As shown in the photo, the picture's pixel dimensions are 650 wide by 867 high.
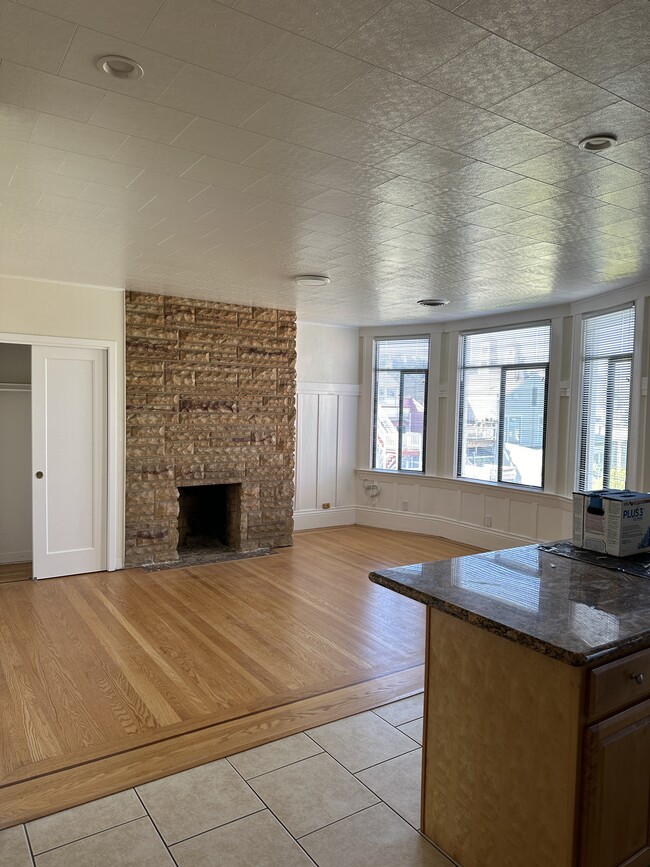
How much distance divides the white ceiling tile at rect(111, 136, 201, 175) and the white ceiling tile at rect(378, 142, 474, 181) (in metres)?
0.83

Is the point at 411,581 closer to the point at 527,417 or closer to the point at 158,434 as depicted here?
the point at 158,434

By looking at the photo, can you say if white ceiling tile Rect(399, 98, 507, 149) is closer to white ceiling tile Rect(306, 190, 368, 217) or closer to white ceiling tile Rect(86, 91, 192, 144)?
white ceiling tile Rect(306, 190, 368, 217)

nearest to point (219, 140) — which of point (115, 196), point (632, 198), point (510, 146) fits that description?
point (115, 196)

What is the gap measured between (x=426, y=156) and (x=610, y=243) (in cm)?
185

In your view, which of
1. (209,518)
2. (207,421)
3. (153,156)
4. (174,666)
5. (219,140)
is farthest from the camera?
(209,518)

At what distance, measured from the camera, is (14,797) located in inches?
95.4

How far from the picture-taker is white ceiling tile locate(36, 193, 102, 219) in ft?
10.3

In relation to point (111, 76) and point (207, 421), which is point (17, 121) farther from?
point (207, 421)

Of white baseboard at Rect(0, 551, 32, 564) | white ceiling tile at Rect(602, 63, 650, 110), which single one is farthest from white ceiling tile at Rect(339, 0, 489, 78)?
white baseboard at Rect(0, 551, 32, 564)

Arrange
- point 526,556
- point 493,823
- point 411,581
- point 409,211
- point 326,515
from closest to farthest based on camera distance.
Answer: point 493,823 < point 411,581 < point 526,556 < point 409,211 < point 326,515

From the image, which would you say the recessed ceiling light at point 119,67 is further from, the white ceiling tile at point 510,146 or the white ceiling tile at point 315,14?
the white ceiling tile at point 510,146

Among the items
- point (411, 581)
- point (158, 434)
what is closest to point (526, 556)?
point (411, 581)

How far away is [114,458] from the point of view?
223 inches

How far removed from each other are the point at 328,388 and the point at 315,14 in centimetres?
607
